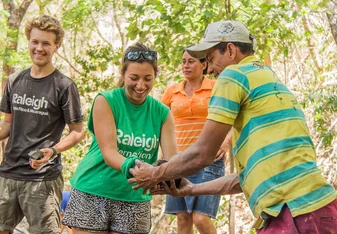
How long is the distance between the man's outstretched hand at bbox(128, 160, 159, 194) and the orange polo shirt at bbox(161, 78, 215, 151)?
2.19 m

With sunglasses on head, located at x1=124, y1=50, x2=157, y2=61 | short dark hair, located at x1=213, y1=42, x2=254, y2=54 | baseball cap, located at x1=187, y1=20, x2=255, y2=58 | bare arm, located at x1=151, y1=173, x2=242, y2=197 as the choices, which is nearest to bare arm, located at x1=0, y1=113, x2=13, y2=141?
sunglasses on head, located at x1=124, y1=50, x2=157, y2=61

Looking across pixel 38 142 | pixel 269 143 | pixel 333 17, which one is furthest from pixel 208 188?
pixel 333 17

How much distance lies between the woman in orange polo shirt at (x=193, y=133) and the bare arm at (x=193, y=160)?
2181 mm

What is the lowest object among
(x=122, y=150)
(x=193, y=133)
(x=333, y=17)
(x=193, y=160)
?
(x=193, y=133)

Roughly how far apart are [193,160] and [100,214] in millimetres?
1089

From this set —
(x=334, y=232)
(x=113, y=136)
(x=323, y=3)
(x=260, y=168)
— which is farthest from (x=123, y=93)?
(x=323, y=3)

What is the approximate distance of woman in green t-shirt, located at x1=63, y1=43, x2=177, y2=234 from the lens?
4207 mm

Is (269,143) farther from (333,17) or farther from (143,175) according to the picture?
(333,17)

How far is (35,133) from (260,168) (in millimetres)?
2342

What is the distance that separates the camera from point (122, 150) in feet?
13.8

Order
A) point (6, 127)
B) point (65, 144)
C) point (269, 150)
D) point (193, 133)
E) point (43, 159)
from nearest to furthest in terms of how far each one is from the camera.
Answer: point (269, 150) → point (43, 159) → point (65, 144) → point (6, 127) → point (193, 133)

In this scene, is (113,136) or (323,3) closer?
(113,136)

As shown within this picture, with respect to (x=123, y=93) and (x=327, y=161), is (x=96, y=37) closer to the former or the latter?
(x=327, y=161)

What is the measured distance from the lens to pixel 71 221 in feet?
14.0
